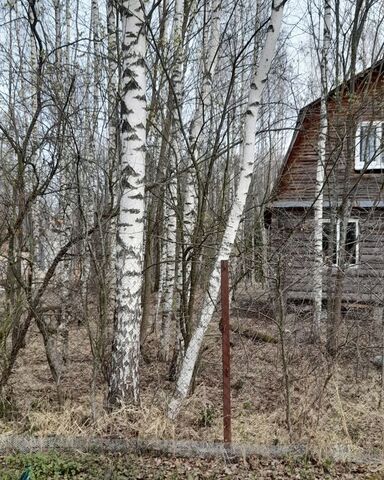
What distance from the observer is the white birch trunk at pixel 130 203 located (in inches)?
215

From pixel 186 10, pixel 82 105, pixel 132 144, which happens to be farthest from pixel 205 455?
pixel 186 10

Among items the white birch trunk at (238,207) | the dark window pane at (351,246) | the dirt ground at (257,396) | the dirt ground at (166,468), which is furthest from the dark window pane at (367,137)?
the dirt ground at (166,468)

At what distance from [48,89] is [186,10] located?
300 cm

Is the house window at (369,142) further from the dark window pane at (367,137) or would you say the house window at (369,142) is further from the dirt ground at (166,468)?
the dirt ground at (166,468)

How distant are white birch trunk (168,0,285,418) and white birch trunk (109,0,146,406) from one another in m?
0.69

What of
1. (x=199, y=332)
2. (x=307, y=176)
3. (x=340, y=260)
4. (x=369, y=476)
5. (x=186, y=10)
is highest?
(x=186, y=10)

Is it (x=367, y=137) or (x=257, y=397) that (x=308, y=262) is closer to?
(x=257, y=397)

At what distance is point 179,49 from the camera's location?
23.9ft

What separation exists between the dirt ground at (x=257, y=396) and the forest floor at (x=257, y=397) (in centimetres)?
1

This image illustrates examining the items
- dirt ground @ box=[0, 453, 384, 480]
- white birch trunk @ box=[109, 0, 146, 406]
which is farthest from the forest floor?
white birch trunk @ box=[109, 0, 146, 406]

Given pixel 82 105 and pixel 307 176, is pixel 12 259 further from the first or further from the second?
pixel 307 176

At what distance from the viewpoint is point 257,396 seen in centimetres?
784

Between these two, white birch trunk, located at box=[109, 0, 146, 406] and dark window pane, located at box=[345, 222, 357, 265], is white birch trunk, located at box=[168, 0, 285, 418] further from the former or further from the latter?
dark window pane, located at box=[345, 222, 357, 265]

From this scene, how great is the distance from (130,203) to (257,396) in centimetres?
405
